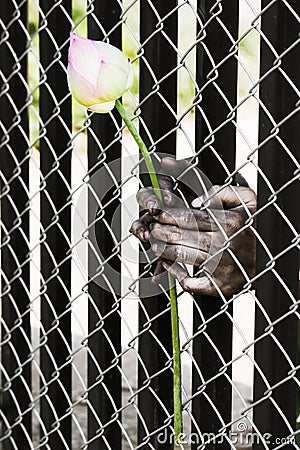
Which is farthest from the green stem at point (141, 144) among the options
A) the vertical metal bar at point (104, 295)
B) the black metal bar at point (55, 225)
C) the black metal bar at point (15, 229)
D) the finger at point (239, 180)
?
the black metal bar at point (15, 229)

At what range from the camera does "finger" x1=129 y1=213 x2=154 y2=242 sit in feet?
4.07

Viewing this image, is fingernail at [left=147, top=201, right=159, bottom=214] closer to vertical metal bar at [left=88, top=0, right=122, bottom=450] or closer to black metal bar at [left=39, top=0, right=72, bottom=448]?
vertical metal bar at [left=88, top=0, right=122, bottom=450]

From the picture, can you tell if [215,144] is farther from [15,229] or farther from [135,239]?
[15,229]

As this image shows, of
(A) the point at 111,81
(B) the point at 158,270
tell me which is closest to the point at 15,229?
(B) the point at 158,270

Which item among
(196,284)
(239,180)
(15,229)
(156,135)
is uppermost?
(15,229)

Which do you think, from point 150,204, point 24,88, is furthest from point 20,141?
point 150,204

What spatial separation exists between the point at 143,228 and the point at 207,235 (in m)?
0.11

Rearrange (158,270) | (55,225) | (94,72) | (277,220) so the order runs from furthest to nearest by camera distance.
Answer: (55,225)
(158,270)
(277,220)
(94,72)

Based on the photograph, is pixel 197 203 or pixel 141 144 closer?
pixel 141 144

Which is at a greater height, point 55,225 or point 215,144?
point 55,225

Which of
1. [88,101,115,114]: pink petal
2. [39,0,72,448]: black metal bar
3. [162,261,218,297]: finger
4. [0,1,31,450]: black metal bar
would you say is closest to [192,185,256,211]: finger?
[162,261,218,297]: finger

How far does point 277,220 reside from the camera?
1.16 m

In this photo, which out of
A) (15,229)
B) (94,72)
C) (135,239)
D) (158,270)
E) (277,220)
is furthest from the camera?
(15,229)

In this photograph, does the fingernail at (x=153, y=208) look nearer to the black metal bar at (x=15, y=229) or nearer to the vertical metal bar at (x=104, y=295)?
the vertical metal bar at (x=104, y=295)
